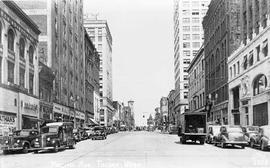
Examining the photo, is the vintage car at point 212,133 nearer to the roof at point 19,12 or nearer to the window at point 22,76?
the window at point 22,76

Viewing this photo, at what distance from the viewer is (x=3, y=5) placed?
3969 cm

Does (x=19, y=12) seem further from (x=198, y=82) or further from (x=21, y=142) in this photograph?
(x=198, y=82)

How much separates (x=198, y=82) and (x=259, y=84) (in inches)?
1945

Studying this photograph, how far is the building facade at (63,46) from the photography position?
58969mm

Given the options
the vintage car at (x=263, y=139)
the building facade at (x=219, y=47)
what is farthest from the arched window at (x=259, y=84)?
the vintage car at (x=263, y=139)

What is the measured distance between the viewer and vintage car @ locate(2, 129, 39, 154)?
29172 millimetres

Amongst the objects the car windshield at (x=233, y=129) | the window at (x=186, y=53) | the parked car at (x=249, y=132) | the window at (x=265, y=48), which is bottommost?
Answer: the parked car at (x=249, y=132)

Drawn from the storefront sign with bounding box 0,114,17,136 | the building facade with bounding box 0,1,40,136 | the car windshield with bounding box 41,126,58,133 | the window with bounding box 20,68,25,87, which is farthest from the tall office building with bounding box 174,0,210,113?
the car windshield with bounding box 41,126,58,133

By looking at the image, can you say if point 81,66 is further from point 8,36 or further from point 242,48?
point 8,36

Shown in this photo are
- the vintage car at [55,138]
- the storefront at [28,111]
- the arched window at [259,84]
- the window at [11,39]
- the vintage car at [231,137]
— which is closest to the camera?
the vintage car at [55,138]

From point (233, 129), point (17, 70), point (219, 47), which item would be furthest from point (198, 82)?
point (233, 129)

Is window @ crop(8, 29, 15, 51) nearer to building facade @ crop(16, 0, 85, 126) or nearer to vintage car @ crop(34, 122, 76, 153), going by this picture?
vintage car @ crop(34, 122, 76, 153)

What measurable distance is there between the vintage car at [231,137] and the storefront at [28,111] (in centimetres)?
2172

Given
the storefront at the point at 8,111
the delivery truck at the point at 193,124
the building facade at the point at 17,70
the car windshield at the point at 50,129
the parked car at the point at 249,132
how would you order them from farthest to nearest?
the building facade at the point at 17,70
the storefront at the point at 8,111
the delivery truck at the point at 193,124
the parked car at the point at 249,132
the car windshield at the point at 50,129
